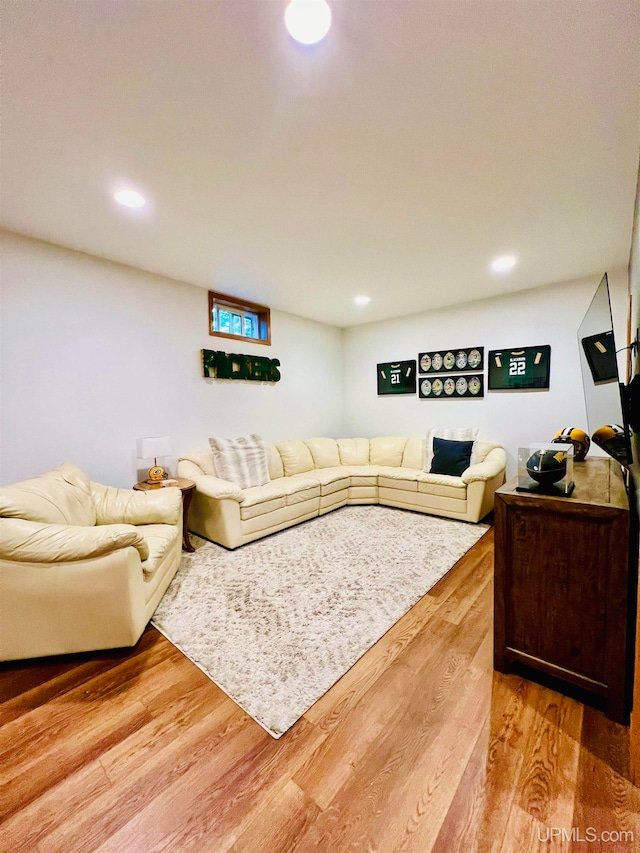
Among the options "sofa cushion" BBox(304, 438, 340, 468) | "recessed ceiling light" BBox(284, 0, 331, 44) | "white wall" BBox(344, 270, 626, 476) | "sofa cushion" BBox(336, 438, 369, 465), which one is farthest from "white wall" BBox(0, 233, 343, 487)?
"recessed ceiling light" BBox(284, 0, 331, 44)

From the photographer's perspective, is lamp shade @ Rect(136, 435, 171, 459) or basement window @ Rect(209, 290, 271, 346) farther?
basement window @ Rect(209, 290, 271, 346)

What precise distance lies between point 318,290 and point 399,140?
2179 millimetres

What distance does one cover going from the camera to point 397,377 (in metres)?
4.96

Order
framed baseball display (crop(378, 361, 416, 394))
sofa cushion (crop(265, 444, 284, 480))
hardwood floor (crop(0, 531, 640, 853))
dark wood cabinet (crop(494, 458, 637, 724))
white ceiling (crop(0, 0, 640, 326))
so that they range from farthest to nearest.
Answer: framed baseball display (crop(378, 361, 416, 394)) → sofa cushion (crop(265, 444, 284, 480)) → dark wood cabinet (crop(494, 458, 637, 724)) → white ceiling (crop(0, 0, 640, 326)) → hardwood floor (crop(0, 531, 640, 853))

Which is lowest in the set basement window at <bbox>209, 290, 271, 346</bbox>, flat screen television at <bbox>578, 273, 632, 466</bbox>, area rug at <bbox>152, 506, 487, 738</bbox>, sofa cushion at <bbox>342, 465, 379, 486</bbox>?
area rug at <bbox>152, 506, 487, 738</bbox>

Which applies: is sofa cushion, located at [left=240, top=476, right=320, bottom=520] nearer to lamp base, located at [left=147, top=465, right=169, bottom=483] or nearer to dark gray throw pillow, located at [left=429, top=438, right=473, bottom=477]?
lamp base, located at [left=147, top=465, right=169, bottom=483]

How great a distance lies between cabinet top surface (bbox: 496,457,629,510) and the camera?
1387mm

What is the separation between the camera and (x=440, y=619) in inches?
79.7

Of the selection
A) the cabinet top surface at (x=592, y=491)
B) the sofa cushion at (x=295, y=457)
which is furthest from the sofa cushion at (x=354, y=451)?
the cabinet top surface at (x=592, y=491)

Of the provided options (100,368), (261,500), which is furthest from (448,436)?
(100,368)

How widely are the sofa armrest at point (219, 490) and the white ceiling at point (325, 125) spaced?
6.67ft

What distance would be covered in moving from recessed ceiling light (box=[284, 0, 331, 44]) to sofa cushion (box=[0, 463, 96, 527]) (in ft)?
7.58

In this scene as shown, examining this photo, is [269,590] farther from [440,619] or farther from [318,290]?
[318,290]

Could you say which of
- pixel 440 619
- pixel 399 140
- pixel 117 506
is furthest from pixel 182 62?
pixel 440 619
